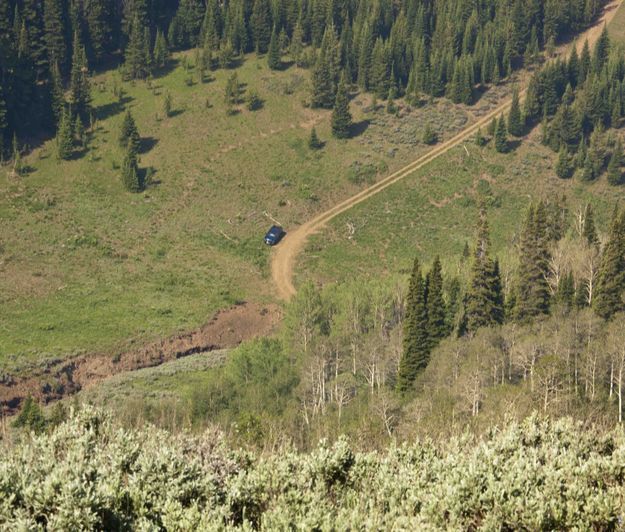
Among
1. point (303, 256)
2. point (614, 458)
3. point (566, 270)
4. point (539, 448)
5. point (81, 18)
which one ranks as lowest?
point (303, 256)

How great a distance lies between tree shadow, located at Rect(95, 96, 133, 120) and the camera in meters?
150

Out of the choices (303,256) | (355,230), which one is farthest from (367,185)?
(303,256)

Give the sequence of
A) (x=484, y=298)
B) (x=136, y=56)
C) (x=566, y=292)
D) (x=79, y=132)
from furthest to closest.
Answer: (x=136, y=56), (x=79, y=132), (x=566, y=292), (x=484, y=298)

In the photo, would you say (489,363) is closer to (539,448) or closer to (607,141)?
(539,448)

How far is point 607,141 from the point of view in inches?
5620

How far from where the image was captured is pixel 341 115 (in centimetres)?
14862

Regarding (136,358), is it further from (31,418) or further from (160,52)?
(160,52)

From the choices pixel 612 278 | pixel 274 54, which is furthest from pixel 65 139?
pixel 612 278

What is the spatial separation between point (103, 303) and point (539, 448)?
84860 millimetres

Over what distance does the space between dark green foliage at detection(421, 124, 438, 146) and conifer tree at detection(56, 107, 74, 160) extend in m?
55.5

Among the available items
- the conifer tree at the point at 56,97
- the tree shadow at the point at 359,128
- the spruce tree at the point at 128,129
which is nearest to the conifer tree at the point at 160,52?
the conifer tree at the point at 56,97

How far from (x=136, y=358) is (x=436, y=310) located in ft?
118

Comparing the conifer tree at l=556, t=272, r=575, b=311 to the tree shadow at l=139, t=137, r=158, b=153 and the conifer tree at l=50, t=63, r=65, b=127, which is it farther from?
the conifer tree at l=50, t=63, r=65, b=127

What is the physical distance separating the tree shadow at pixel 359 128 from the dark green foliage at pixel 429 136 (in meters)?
9.52
